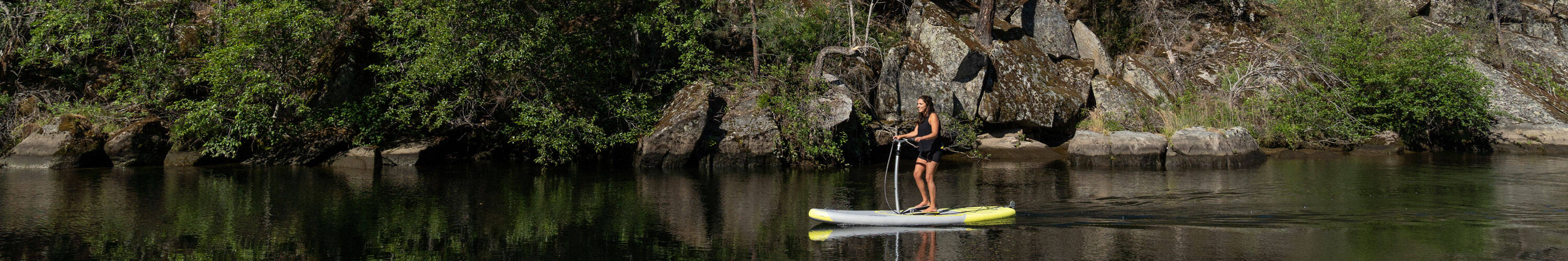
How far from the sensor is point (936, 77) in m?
21.8

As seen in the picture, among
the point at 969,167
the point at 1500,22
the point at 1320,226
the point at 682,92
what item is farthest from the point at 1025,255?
the point at 1500,22

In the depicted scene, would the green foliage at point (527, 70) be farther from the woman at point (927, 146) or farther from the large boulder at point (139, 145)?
the woman at point (927, 146)

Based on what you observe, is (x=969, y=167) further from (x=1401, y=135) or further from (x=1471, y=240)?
(x=1401, y=135)

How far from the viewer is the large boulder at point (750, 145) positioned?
60.9 ft

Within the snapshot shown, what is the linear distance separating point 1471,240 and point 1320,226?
1151 mm

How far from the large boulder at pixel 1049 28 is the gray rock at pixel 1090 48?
28 cm

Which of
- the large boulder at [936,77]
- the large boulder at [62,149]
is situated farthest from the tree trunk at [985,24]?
the large boulder at [62,149]

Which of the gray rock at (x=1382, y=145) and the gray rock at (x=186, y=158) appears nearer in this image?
the gray rock at (x=186, y=158)

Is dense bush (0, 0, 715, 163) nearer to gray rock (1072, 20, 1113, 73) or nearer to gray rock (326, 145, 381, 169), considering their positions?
gray rock (326, 145, 381, 169)

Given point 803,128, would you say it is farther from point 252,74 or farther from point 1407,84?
point 1407,84

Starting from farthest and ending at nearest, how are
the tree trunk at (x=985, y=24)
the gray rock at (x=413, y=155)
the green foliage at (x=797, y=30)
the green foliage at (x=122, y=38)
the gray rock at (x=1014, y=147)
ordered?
1. the tree trunk at (x=985, y=24)
2. the green foliage at (x=797, y=30)
3. the gray rock at (x=1014, y=147)
4. the green foliage at (x=122, y=38)
5. the gray rock at (x=413, y=155)

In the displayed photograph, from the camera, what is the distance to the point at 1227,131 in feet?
61.0

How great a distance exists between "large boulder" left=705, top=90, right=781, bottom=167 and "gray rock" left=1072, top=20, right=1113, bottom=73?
1035cm

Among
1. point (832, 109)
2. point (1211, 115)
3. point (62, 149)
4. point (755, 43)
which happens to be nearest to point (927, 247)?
point (832, 109)
